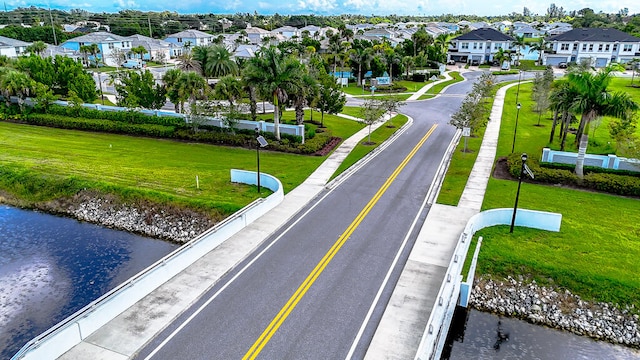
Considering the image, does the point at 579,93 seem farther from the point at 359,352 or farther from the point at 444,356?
the point at 359,352

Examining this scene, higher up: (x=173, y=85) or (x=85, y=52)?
(x=85, y=52)

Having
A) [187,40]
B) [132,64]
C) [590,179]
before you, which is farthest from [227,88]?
[187,40]

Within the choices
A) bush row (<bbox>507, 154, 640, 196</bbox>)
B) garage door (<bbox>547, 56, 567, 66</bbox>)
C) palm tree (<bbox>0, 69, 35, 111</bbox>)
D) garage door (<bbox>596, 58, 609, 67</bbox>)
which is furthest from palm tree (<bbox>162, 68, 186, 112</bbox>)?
garage door (<bbox>596, 58, 609, 67</bbox>)

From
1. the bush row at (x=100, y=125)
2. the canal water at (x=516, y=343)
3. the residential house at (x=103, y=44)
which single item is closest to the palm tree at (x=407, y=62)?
the bush row at (x=100, y=125)

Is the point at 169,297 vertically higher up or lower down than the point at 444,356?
higher up

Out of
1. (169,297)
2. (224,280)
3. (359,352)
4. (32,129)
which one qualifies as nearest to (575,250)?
(359,352)

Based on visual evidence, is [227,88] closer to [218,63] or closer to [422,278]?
[218,63]
